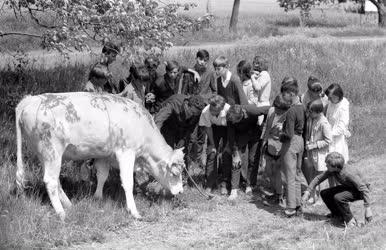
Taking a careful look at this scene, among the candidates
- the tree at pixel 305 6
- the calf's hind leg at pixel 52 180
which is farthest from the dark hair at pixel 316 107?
the tree at pixel 305 6

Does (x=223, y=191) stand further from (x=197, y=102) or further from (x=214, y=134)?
(x=197, y=102)

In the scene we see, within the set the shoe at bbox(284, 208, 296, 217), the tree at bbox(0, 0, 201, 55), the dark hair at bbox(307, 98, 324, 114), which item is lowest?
the shoe at bbox(284, 208, 296, 217)

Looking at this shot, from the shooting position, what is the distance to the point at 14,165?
10.8m

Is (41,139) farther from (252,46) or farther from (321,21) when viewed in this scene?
(321,21)

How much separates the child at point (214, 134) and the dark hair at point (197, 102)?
0.09 metres

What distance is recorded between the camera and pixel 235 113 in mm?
10203

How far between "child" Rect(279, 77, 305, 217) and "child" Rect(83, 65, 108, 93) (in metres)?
2.60

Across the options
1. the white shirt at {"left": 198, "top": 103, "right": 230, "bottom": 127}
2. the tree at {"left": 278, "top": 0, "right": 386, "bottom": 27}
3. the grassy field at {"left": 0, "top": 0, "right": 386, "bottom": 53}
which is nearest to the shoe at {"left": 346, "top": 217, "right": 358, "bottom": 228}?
the white shirt at {"left": 198, "top": 103, "right": 230, "bottom": 127}

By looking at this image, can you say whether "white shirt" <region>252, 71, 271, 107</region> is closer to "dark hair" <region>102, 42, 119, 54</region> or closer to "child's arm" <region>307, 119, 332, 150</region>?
"child's arm" <region>307, 119, 332, 150</region>

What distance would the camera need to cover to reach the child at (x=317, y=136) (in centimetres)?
1027

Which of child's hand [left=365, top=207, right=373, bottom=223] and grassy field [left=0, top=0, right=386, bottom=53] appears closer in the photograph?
child's hand [left=365, top=207, right=373, bottom=223]

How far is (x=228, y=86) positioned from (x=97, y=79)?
6.31 ft

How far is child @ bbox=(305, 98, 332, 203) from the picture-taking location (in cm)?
1027

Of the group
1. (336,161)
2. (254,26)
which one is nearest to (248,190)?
(336,161)
